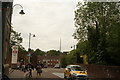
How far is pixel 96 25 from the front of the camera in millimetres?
34156

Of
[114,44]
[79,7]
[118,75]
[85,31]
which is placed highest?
[79,7]

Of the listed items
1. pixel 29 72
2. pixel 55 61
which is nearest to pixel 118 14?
pixel 29 72

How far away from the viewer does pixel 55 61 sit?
151 m

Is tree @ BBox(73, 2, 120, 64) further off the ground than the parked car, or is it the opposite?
tree @ BBox(73, 2, 120, 64)

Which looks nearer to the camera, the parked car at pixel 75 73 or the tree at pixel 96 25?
the parked car at pixel 75 73

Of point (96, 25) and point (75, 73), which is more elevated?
point (96, 25)

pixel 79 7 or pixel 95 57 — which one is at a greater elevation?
pixel 79 7

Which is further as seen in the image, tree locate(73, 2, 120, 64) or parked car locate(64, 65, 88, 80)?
tree locate(73, 2, 120, 64)

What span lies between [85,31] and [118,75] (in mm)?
11338

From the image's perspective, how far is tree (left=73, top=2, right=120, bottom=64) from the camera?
3106 centimetres

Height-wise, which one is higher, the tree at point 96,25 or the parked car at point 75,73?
the tree at point 96,25

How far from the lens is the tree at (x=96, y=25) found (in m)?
31.1

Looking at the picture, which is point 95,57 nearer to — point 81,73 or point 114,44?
point 81,73

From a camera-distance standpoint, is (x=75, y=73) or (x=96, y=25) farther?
(x=96, y=25)
